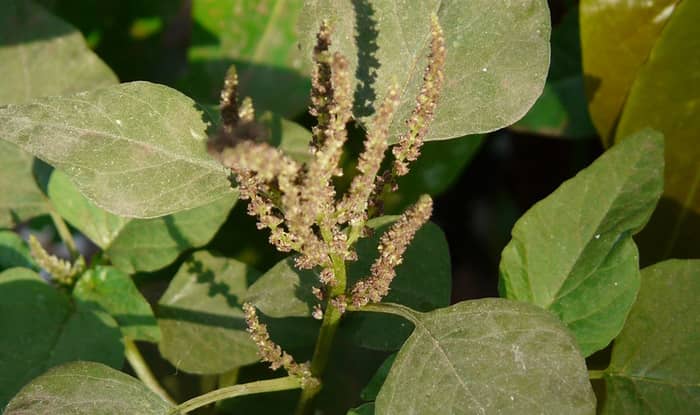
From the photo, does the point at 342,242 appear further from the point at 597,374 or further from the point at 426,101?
the point at 597,374

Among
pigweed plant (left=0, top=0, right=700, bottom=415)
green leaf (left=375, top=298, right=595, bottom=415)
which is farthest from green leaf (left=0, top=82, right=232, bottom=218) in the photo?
green leaf (left=375, top=298, right=595, bottom=415)

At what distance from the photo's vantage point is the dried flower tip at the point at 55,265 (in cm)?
92

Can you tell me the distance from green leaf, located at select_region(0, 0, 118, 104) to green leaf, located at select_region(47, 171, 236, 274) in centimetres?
15

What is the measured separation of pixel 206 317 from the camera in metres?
0.94

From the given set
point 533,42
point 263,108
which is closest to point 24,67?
point 263,108

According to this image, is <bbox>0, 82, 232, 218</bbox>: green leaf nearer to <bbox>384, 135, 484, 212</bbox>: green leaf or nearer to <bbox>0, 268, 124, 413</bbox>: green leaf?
<bbox>0, 268, 124, 413</bbox>: green leaf

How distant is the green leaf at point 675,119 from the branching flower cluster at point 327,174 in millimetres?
421

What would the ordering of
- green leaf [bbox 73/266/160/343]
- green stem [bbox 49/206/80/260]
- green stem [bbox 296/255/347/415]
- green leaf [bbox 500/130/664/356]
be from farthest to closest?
green stem [bbox 49/206/80/260], green leaf [bbox 73/266/160/343], green leaf [bbox 500/130/664/356], green stem [bbox 296/255/347/415]

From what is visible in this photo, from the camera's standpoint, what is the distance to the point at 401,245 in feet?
2.11

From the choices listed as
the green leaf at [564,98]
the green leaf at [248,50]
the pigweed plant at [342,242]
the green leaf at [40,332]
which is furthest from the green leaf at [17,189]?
the green leaf at [564,98]

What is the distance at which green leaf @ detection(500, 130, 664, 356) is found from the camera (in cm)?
78

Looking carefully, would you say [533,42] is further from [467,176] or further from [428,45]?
[467,176]

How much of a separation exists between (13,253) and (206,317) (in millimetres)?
248

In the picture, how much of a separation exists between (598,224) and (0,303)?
2.06ft
